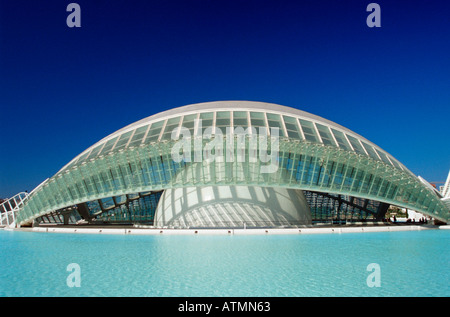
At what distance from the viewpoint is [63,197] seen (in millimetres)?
30328

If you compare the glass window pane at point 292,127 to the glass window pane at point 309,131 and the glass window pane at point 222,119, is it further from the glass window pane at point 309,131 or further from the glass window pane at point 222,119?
the glass window pane at point 222,119

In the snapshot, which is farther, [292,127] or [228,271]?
[292,127]

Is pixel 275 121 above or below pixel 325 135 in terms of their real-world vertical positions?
above

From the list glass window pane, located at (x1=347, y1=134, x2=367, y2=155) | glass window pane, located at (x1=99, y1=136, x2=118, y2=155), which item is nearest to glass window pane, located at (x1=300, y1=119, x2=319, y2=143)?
glass window pane, located at (x1=347, y1=134, x2=367, y2=155)

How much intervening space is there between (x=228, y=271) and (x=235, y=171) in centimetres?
1691

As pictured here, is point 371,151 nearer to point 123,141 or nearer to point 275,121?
point 275,121

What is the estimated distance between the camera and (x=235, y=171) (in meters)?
27.0

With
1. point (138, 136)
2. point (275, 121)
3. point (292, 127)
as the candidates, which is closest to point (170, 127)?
point (138, 136)

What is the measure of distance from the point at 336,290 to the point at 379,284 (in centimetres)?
152

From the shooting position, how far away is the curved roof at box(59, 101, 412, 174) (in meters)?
29.2

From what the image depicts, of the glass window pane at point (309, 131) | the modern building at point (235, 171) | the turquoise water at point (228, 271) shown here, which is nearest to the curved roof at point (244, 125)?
the glass window pane at point (309, 131)

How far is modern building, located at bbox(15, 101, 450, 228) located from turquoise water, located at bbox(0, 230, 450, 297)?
39.6 feet

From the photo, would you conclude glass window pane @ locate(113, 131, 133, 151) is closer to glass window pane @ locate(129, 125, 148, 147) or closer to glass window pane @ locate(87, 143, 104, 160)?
A: glass window pane @ locate(129, 125, 148, 147)

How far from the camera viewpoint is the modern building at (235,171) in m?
27.1
